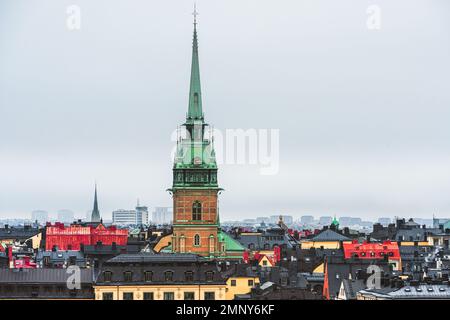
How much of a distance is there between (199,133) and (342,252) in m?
8.37

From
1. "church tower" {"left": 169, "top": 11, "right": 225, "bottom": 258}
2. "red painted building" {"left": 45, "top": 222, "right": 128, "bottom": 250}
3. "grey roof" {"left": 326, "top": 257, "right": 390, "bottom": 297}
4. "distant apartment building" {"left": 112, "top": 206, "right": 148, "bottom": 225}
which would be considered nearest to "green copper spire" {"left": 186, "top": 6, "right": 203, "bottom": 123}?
"church tower" {"left": 169, "top": 11, "right": 225, "bottom": 258}

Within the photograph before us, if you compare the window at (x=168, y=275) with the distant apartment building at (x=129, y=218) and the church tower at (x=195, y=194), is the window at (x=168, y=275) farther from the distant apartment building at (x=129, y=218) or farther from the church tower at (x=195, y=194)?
the distant apartment building at (x=129, y=218)

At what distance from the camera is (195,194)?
4650 cm

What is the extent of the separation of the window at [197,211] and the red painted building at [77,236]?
47.4ft

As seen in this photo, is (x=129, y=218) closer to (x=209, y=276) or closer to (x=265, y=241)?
(x=265, y=241)

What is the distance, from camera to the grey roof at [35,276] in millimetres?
29078

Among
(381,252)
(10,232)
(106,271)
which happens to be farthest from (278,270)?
(10,232)

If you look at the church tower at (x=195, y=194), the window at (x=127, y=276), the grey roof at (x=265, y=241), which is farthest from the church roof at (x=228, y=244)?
the window at (x=127, y=276)

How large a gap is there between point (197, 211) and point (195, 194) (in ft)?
2.18

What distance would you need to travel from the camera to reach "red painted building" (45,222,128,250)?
62.6 metres
